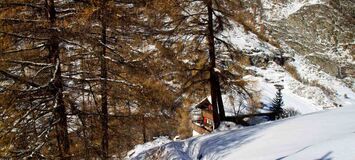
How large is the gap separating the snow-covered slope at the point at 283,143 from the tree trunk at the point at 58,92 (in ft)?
8.29

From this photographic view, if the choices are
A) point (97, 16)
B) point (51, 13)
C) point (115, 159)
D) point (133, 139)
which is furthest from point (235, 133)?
point (51, 13)

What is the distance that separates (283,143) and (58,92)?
436 centimetres

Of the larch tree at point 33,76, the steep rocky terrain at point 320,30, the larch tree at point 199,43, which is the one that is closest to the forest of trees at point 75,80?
the larch tree at point 33,76

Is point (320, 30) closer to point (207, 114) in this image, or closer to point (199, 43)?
point (207, 114)

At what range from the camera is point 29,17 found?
23.1 feet

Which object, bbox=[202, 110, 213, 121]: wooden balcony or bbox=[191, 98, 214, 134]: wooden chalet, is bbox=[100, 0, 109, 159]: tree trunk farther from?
bbox=[202, 110, 213, 121]: wooden balcony

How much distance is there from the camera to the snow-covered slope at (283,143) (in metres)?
5.48

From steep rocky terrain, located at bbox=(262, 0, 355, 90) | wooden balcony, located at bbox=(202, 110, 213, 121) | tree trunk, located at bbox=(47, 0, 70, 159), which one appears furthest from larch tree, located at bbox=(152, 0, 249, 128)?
steep rocky terrain, located at bbox=(262, 0, 355, 90)

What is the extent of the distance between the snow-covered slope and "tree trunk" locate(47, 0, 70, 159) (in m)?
2.53

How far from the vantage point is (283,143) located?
668 centimetres

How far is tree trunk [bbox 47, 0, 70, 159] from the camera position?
22.7 ft

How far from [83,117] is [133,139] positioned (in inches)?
53.8

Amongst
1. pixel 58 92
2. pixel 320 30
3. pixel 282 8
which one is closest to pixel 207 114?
pixel 58 92

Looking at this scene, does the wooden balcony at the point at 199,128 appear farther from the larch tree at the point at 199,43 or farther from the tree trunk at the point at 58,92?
the tree trunk at the point at 58,92
